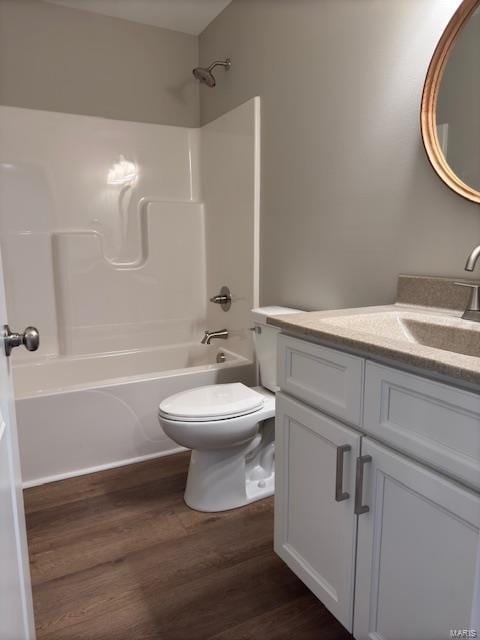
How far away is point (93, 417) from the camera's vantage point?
2150 millimetres

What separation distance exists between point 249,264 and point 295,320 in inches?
52.6

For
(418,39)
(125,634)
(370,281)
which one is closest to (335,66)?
(418,39)

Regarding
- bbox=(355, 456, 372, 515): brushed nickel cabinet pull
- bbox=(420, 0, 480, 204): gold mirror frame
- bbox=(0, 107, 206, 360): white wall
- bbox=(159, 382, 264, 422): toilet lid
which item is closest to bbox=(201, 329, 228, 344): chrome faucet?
bbox=(0, 107, 206, 360): white wall

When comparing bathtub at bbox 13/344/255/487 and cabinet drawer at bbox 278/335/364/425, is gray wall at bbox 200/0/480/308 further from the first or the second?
→ bathtub at bbox 13/344/255/487

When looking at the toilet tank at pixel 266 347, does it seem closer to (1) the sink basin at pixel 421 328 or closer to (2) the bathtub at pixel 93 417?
(2) the bathtub at pixel 93 417

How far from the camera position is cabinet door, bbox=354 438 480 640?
839 mm

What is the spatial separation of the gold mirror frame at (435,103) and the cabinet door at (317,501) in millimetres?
815

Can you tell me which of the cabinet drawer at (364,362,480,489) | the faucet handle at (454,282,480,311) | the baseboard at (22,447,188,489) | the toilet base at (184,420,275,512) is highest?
the faucet handle at (454,282,480,311)

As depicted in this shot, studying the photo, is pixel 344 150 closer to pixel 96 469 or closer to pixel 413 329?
pixel 413 329

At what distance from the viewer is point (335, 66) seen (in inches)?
72.7

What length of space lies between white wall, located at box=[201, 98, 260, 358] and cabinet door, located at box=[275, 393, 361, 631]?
4.16ft

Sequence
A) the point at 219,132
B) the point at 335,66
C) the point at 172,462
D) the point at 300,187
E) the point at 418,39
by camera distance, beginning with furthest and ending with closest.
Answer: the point at 219,132 < the point at 172,462 < the point at 300,187 < the point at 335,66 < the point at 418,39

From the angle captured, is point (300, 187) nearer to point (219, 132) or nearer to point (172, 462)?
point (219, 132)

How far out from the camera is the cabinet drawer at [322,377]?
1070 mm
